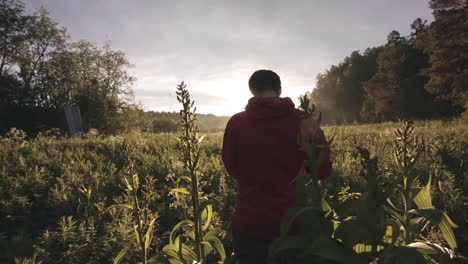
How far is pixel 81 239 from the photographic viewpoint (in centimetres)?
358

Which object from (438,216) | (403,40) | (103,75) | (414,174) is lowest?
(438,216)

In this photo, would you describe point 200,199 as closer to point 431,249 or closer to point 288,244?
point 288,244

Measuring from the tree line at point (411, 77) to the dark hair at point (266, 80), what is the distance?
1.07 m

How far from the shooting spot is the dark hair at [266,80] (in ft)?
7.80

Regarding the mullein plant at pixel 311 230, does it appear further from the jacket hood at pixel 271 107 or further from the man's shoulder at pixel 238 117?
the man's shoulder at pixel 238 117

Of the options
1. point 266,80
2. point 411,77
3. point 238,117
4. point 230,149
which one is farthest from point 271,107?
point 411,77

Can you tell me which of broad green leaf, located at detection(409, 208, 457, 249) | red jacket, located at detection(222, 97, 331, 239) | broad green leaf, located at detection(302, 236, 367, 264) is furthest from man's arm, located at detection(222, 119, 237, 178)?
broad green leaf, located at detection(409, 208, 457, 249)

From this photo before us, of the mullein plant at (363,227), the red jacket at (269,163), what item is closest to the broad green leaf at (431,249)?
the mullein plant at (363,227)

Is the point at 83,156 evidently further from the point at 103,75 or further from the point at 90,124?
the point at 103,75

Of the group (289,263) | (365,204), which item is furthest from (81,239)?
(365,204)

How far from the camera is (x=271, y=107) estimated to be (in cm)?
225

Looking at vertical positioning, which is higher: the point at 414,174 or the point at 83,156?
A: the point at 414,174

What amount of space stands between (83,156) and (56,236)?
14.0ft

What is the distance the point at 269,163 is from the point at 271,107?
1.68 feet
